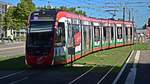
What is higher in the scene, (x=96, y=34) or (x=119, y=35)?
(x=96, y=34)

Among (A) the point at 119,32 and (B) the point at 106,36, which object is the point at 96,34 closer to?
(B) the point at 106,36

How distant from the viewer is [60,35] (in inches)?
1042

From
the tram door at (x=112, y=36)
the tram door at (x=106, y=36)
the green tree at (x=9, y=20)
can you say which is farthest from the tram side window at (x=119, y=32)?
the green tree at (x=9, y=20)

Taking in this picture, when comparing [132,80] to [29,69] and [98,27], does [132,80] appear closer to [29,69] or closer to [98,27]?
[29,69]

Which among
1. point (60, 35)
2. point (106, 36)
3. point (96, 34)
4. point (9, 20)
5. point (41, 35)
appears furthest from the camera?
point (9, 20)

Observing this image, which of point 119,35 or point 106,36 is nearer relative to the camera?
point 106,36

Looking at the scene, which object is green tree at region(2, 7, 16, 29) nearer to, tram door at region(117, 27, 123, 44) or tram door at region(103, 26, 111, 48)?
tram door at region(117, 27, 123, 44)

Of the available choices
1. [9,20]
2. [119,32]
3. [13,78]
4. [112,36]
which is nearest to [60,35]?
[13,78]

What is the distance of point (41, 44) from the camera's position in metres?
25.7

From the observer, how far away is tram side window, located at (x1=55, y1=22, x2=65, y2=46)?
2606 cm

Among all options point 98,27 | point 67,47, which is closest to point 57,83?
point 67,47

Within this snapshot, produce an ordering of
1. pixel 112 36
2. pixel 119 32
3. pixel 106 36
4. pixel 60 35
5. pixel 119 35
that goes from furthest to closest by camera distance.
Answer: pixel 119 32
pixel 119 35
pixel 112 36
pixel 106 36
pixel 60 35

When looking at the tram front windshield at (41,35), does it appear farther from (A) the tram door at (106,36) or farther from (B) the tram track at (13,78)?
(A) the tram door at (106,36)

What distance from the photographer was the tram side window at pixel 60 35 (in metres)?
26.1
